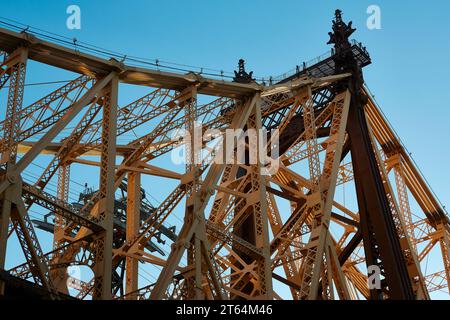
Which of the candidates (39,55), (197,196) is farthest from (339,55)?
(39,55)

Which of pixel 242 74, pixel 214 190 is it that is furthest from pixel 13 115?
pixel 242 74

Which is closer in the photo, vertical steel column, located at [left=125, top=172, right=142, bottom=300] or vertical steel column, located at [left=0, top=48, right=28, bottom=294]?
vertical steel column, located at [left=0, top=48, right=28, bottom=294]

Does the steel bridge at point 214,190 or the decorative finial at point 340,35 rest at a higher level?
the decorative finial at point 340,35

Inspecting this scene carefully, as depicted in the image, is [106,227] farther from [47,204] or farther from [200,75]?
[200,75]

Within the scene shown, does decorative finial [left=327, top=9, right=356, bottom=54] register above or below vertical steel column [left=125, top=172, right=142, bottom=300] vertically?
above

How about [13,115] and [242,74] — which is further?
[242,74]

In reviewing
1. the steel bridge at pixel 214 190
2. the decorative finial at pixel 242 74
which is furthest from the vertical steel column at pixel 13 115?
the decorative finial at pixel 242 74

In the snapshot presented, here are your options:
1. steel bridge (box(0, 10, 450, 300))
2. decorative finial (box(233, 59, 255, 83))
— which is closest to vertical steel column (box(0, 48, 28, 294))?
steel bridge (box(0, 10, 450, 300))

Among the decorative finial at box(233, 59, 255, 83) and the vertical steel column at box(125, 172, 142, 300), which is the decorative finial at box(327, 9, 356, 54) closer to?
the decorative finial at box(233, 59, 255, 83)

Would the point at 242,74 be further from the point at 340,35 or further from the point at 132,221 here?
the point at 132,221

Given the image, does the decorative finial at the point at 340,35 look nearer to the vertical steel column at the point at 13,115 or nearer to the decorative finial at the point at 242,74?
the decorative finial at the point at 242,74

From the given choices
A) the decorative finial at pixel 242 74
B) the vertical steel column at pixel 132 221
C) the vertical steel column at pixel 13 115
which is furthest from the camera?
the decorative finial at pixel 242 74

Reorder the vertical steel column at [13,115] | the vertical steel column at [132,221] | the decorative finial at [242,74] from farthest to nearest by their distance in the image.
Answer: the decorative finial at [242,74] < the vertical steel column at [132,221] < the vertical steel column at [13,115]
